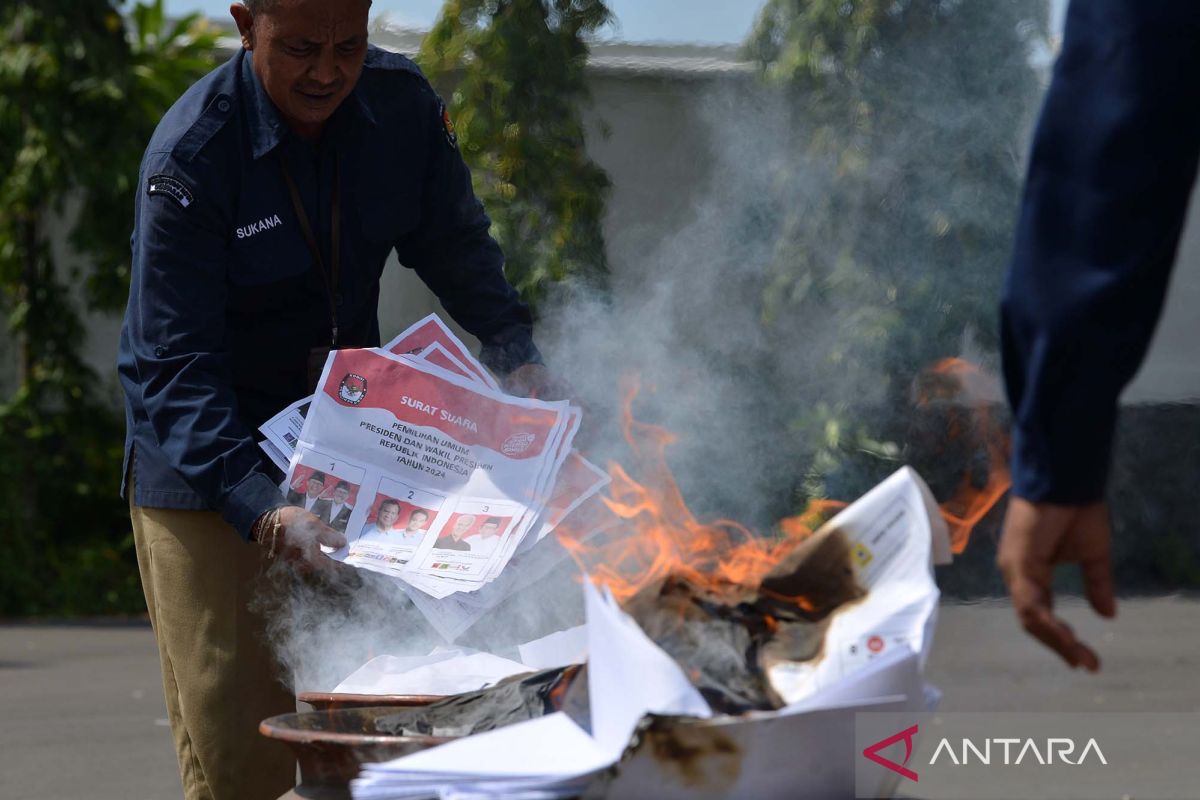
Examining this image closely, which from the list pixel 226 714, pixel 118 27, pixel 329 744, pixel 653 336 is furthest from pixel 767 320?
pixel 329 744

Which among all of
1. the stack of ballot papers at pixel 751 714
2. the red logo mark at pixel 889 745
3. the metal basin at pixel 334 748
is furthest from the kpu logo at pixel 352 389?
the red logo mark at pixel 889 745

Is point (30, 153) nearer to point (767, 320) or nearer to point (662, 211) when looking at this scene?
point (662, 211)

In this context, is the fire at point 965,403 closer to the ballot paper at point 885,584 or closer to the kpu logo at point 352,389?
the kpu logo at point 352,389

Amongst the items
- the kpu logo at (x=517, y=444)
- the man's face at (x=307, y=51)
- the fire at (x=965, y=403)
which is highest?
the man's face at (x=307, y=51)

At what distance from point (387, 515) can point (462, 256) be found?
30.3 inches

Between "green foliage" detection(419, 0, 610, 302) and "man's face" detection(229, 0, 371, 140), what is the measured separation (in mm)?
4423

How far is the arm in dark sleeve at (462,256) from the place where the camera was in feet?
10.2

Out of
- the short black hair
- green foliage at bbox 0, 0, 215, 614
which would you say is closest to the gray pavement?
green foliage at bbox 0, 0, 215, 614

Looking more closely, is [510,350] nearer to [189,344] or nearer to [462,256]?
[462,256]

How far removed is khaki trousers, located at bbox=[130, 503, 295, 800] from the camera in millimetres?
2840

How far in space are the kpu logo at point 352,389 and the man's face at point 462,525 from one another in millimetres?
295

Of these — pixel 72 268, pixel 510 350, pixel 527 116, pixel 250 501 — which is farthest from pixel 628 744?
pixel 72 268

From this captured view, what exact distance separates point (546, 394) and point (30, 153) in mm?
6115

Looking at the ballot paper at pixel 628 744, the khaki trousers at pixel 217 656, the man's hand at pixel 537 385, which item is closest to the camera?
the ballot paper at pixel 628 744
